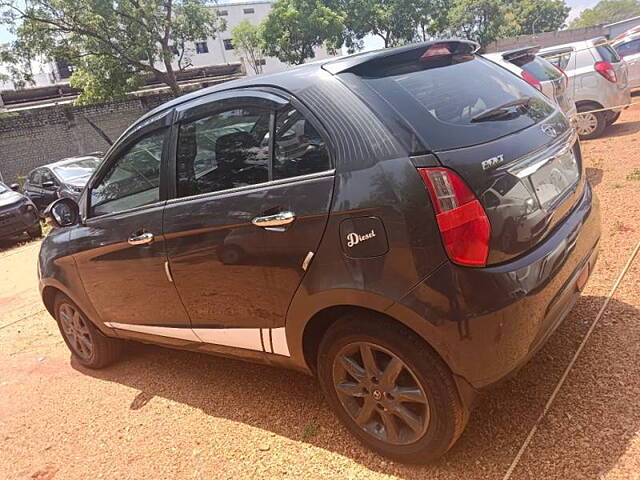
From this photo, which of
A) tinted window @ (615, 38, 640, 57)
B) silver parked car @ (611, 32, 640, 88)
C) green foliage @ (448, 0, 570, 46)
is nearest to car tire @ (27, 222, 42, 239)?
silver parked car @ (611, 32, 640, 88)

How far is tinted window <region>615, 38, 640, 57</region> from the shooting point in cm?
1310

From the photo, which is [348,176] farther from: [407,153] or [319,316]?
[319,316]

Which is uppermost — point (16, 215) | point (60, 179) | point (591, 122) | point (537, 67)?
point (537, 67)

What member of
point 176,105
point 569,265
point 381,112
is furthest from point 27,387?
point 569,265

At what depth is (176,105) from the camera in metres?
3.03

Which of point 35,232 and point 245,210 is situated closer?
point 245,210

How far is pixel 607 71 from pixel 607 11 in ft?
403

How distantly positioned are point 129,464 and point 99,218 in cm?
153

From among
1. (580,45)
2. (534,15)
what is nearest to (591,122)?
(580,45)

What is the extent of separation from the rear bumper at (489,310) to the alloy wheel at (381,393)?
0.27 metres

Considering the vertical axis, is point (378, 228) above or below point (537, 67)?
below

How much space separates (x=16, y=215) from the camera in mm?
10320

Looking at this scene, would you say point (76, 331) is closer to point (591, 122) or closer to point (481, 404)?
point (481, 404)

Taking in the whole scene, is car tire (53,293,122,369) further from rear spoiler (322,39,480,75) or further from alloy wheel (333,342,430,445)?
rear spoiler (322,39,480,75)
